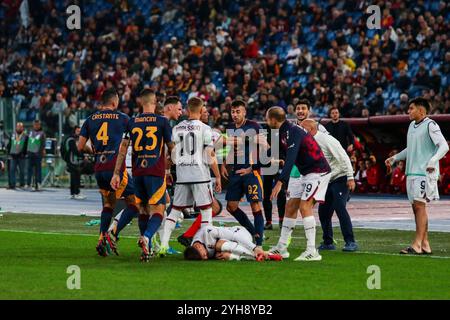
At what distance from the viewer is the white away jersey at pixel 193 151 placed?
14.4m

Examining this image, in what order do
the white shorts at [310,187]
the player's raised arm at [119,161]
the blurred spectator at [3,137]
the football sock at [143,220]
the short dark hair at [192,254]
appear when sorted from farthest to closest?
the blurred spectator at [3,137] < the football sock at [143,220] < the player's raised arm at [119,161] < the white shorts at [310,187] < the short dark hair at [192,254]

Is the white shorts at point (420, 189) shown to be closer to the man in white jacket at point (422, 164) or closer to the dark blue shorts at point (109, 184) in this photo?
the man in white jacket at point (422, 164)

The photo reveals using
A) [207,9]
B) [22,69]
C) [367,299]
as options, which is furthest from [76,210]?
[22,69]

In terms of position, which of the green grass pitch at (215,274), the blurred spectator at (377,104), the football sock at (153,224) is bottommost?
the green grass pitch at (215,274)

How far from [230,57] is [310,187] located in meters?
23.6

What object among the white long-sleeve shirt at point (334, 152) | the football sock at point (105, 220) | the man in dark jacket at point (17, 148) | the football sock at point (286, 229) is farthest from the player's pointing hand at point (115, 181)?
the man in dark jacket at point (17, 148)

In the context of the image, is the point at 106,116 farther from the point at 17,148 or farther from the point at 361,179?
the point at 17,148

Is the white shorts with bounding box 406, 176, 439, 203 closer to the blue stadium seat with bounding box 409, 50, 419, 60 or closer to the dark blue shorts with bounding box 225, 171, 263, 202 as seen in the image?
the dark blue shorts with bounding box 225, 171, 263, 202

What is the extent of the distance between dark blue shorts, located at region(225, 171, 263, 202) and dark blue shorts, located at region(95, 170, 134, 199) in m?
1.77

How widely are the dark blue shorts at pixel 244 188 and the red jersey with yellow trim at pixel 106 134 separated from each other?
2074 millimetres

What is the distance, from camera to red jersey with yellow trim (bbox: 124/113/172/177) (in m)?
14.1

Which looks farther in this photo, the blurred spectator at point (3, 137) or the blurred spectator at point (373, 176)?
the blurred spectator at point (3, 137)
